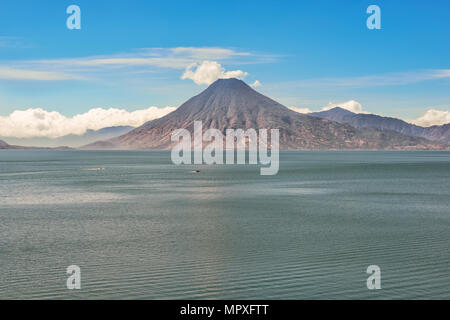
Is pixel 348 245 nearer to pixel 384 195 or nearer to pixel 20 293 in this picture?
pixel 20 293

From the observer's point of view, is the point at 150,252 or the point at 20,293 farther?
the point at 150,252

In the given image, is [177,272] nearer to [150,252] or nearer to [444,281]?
[150,252]

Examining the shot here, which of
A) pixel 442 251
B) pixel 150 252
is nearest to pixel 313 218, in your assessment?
pixel 442 251

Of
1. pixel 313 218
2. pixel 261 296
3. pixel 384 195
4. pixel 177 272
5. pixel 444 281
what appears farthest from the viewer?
pixel 384 195

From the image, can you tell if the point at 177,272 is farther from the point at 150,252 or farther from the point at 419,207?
the point at 419,207

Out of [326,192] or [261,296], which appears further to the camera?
[326,192]

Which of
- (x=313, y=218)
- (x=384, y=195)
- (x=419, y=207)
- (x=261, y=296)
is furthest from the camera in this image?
(x=384, y=195)

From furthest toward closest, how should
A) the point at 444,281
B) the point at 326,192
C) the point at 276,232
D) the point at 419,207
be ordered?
the point at 326,192 → the point at 419,207 → the point at 276,232 → the point at 444,281

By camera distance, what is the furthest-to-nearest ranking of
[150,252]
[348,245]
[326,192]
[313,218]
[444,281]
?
[326,192]
[313,218]
[348,245]
[150,252]
[444,281]

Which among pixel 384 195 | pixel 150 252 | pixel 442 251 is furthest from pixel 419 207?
pixel 150 252
